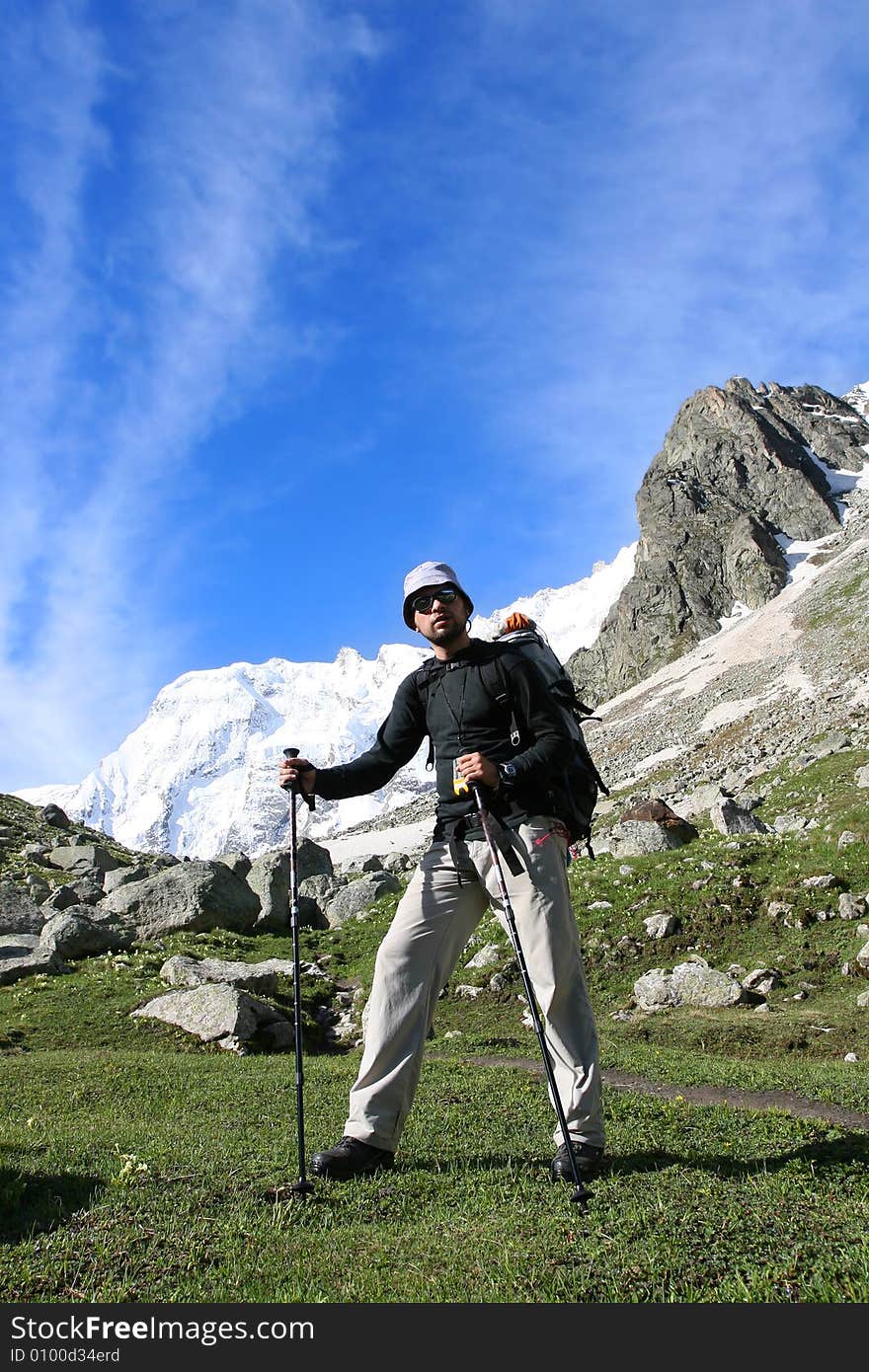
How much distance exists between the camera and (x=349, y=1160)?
5.80 metres

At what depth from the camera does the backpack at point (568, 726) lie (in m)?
6.61

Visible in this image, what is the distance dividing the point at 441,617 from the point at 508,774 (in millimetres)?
1656

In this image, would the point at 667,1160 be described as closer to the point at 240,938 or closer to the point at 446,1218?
the point at 446,1218

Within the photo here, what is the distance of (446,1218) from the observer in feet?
16.3

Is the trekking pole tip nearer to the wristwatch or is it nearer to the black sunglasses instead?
the wristwatch

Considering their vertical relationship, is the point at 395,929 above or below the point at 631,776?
below

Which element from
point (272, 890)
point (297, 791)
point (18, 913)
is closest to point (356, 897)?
point (272, 890)

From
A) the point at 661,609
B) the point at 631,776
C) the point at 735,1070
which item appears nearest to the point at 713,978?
the point at 735,1070

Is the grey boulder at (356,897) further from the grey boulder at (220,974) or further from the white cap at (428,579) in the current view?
the white cap at (428,579)

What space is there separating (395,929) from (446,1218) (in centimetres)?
206

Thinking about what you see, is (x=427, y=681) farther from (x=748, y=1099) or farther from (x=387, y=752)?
(x=748, y=1099)

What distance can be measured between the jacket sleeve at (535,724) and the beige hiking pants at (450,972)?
1.43 ft

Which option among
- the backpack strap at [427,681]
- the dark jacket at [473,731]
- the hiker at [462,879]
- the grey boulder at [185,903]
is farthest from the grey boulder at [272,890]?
the hiker at [462,879]
